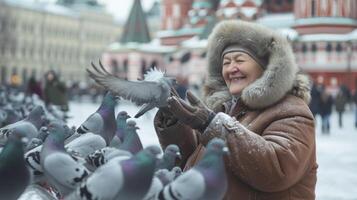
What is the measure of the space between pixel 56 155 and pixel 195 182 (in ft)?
1.82

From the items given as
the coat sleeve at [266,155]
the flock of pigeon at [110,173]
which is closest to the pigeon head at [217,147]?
the flock of pigeon at [110,173]

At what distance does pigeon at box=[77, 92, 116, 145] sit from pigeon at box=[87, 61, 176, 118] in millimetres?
900

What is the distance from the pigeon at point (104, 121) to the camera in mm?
3577

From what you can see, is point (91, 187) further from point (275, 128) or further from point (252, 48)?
point (252, 48)

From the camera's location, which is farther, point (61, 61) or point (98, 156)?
point (61, 61)

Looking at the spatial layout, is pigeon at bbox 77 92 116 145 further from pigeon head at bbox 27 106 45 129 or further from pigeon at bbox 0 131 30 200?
pigeon at bbox 0 131 30 200

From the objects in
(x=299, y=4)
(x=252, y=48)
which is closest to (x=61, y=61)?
(x=299, y=4)

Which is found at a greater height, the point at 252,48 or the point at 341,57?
the point at 252,48

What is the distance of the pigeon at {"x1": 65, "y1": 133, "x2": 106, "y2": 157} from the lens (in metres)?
2.79

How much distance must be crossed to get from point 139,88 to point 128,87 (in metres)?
0.05

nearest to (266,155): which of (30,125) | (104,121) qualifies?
(104,121)

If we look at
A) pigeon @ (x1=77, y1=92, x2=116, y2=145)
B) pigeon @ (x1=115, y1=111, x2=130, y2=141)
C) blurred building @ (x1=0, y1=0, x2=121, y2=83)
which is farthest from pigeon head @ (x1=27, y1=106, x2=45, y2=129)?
blurred building @ (x1=0, y1=0, x2=121, y2=83)

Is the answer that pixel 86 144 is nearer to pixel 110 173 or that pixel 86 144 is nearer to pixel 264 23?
pixel 110 173

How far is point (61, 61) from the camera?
59594 mm
